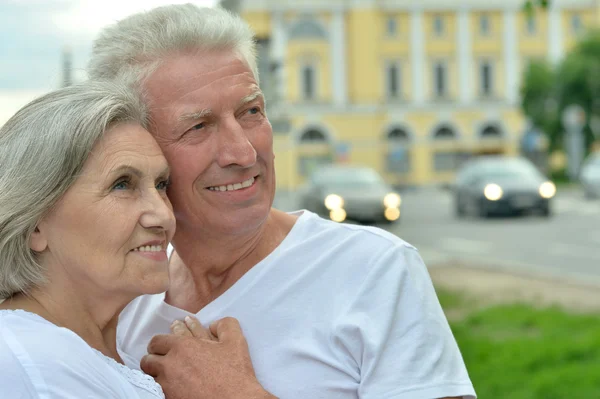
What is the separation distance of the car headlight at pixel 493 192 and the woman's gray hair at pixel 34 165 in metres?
20.3

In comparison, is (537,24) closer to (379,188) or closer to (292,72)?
(292,72)

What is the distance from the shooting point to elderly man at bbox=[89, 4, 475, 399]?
2.23 metres

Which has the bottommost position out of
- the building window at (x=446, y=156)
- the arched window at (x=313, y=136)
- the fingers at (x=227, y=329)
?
the building window at (x=446, y=156)

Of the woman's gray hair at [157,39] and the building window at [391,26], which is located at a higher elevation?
the woman's gray hair at [157,39]

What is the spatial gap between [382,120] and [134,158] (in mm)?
60931

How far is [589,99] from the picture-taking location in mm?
45469

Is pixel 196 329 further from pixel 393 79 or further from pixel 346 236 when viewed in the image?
pixel 393 79

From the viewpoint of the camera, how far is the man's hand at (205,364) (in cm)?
222

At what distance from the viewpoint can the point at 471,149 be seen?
63.7 metres

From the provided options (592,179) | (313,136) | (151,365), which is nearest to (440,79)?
(313,136)

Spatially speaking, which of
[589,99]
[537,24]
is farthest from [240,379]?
[537,24]

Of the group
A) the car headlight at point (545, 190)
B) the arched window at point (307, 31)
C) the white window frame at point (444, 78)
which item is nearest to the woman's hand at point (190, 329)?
the car headlight at point (545, 190)

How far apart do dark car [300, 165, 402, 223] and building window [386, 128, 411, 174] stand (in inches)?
1576

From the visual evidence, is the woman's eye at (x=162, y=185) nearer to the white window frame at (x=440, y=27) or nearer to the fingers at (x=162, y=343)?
the fingers at (x=162, y=343)
